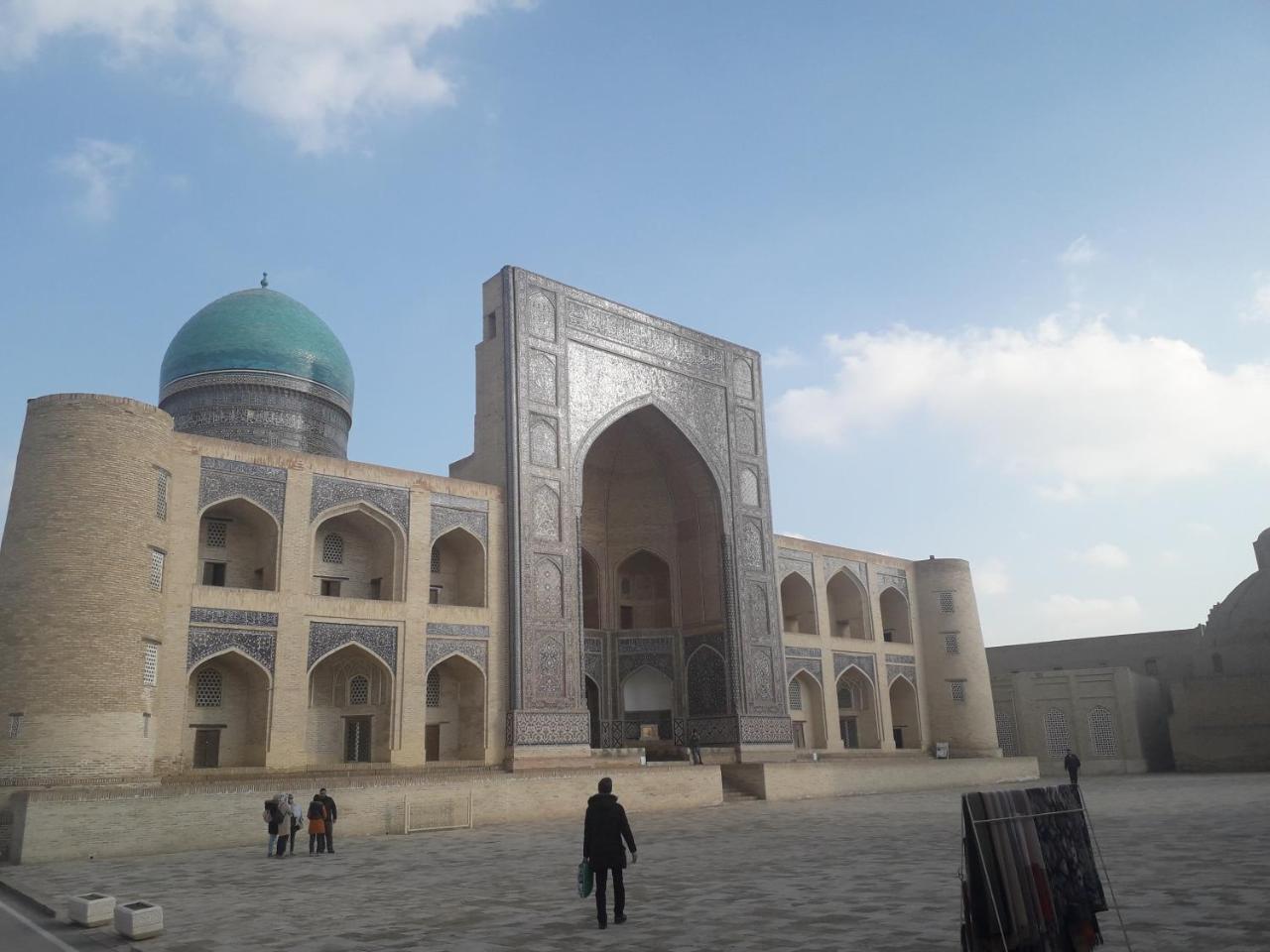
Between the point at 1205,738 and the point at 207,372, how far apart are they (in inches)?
987

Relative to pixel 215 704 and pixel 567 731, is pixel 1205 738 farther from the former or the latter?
pixel 215 704

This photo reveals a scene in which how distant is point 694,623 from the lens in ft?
70.6

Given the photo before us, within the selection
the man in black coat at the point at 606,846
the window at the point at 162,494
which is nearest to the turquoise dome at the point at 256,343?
the window at the point at 162,494

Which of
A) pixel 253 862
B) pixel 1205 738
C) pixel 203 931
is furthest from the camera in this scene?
pixel 1205 738

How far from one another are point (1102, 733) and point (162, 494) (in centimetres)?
2342

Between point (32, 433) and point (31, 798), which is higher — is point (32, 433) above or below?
above

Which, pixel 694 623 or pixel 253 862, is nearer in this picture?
pixel 253 862

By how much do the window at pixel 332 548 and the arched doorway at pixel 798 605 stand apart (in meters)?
10.8

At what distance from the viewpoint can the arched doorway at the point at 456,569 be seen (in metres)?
17.4

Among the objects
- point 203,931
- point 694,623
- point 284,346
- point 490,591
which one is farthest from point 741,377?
point 203,931

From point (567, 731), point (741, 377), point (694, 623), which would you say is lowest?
point (567, 731)

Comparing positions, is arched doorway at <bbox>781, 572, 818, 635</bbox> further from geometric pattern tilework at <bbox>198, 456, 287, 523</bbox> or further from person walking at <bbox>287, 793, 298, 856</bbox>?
person walking at <bbox>287, 793, 298, 856</bbox>

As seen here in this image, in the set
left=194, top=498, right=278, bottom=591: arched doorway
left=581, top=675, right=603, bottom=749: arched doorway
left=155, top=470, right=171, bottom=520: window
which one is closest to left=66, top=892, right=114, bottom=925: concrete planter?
left=155, top=470, right=171, bottom=520: window

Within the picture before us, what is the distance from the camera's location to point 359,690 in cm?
1650
